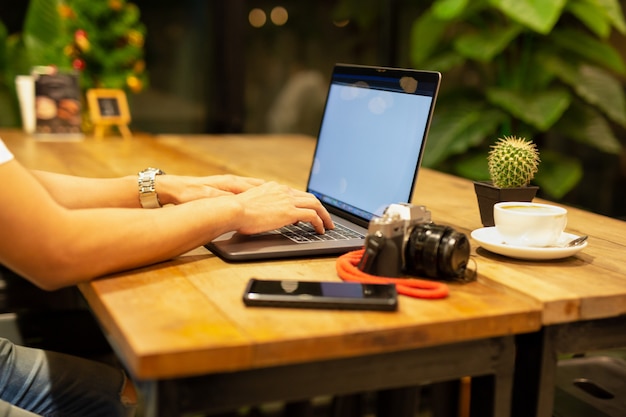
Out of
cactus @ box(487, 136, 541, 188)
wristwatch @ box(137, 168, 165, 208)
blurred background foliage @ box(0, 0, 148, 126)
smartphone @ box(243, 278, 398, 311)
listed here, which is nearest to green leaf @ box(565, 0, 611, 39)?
blurred background foliage @ box(0, 0, 148, 126)

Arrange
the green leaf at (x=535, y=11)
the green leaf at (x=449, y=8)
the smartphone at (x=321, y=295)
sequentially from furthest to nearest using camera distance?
the green leaf at (x=449, y=8)
the green leaf at (x=535, y=11)
the smartphone at (x=321, y=295)

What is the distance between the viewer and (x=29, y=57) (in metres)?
3.03

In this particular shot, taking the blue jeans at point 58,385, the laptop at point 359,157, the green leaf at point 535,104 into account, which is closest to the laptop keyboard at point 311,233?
the laptop at point 359,157

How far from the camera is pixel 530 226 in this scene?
1.15 m

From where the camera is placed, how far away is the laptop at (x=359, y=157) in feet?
4.01

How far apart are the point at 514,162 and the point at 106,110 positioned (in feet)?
6.42

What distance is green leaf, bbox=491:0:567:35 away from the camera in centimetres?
272

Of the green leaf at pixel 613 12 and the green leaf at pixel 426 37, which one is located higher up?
the green leaf at pixel 613 12

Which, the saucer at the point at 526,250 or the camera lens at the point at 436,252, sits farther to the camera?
the saucer at the point at 526,250

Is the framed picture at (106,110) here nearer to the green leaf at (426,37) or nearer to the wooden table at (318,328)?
the green leaf at (426,37)

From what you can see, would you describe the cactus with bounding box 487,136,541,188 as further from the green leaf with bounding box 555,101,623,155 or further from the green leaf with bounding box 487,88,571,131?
the green leaf with bounding box 555,101,623,155

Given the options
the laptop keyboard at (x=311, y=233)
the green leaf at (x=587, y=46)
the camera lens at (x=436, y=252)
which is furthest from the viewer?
the green leaf at (x=587, y=46)

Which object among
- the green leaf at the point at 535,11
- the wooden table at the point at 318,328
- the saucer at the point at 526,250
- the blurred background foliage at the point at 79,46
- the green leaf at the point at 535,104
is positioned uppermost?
the green leaf at the point at 535,11

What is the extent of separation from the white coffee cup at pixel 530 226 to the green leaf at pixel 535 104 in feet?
5.97
